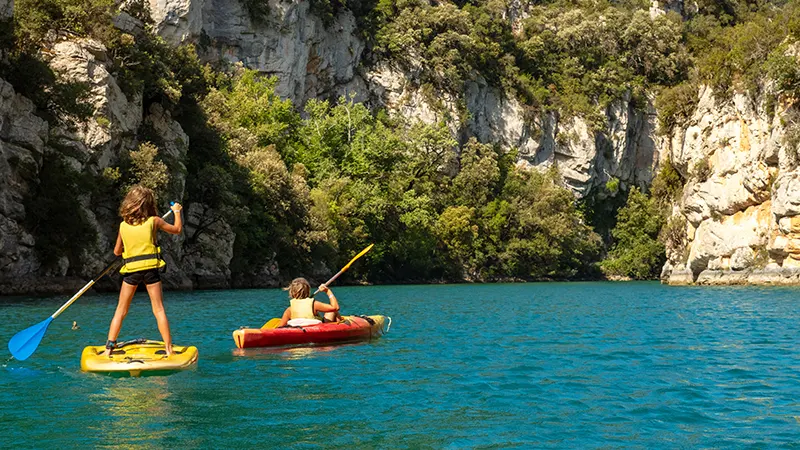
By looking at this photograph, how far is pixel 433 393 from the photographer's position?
34.9 feet

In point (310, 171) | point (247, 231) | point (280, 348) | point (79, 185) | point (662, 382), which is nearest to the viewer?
point (662, 382)

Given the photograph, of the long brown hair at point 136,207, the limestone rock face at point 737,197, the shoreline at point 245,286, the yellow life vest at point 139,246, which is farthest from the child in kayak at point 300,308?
the limestone rock face at point 737,197

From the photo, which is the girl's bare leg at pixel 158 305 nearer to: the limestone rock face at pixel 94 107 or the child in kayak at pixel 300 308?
the child in kayak at pixel 300 308

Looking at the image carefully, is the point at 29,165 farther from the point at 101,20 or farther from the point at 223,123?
the point at 223,123

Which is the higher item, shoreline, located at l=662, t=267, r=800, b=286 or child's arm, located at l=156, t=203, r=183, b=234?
child's arm, located at l=156, t=203, r=183, b=234

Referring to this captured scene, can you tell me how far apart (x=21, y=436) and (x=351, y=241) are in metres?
49.3

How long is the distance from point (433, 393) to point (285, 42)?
58.5m

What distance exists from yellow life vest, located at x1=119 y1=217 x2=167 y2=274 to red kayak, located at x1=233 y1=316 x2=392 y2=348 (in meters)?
3.94

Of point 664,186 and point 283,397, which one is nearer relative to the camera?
point 283,397

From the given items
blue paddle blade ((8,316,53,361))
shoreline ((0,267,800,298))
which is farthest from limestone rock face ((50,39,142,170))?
blue paddle blade ((8,316,53,361))

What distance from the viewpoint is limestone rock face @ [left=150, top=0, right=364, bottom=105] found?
203 feet

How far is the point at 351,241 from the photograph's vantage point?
188ft

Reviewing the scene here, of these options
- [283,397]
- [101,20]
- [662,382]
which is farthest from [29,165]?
[662,382]

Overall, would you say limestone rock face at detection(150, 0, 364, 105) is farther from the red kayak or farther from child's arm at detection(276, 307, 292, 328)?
child's arm at detection(276, 307, 292, 328)
